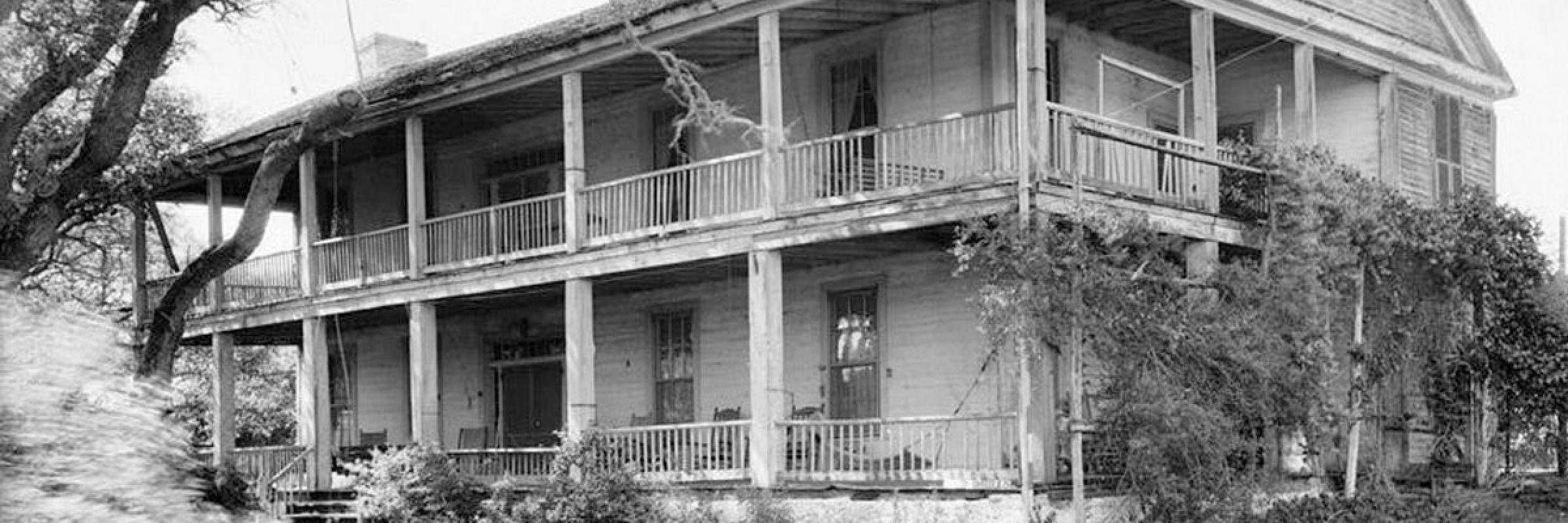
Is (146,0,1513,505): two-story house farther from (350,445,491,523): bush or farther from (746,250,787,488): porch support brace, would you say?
(350,445,491,523): bush

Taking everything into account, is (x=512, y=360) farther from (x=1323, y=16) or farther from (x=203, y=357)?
(x=203, y=357)

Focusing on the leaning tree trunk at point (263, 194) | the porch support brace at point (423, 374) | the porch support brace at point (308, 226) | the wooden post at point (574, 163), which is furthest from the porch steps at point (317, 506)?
the wooden post at point (574, 163)

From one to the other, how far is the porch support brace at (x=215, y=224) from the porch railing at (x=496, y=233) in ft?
15.2

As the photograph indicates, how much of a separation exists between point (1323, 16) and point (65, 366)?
Answer: 620 inches

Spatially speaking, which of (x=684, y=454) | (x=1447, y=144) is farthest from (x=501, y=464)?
(x=1447, y=144)

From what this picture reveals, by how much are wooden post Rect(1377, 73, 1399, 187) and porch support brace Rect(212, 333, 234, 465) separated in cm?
1858

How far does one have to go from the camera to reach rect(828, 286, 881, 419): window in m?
18.5

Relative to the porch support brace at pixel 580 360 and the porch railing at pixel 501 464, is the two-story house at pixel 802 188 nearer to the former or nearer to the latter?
the porch support brace at pixel 580 360

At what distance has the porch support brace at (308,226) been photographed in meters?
23.5

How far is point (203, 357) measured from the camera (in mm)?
44656

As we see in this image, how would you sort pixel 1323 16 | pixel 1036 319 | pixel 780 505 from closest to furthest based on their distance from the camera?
1. pixel 1036 319
2. pixel 780 505
3. pixel 1323 16

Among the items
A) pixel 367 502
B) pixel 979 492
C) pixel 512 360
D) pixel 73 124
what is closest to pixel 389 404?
pixel 512 360

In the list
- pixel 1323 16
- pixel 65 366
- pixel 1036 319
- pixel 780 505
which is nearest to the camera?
pixel 65 366

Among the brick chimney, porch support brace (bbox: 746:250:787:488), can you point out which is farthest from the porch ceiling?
the brick chimney
